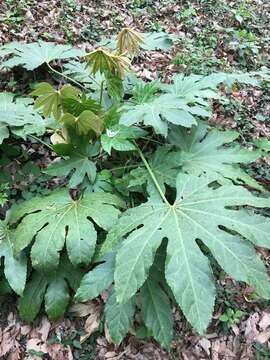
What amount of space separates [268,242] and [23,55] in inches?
105

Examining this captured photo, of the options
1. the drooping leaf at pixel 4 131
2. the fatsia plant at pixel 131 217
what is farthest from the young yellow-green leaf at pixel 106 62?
the drooping leaf at pixel 4 131

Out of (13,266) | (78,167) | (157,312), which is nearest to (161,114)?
(78,167)

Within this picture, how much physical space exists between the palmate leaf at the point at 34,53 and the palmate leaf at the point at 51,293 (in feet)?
6.13

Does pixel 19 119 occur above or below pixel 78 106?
below

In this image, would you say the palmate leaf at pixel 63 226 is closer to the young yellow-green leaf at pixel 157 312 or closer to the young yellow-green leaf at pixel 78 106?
the young yellow-green leaf at pixel 157 312

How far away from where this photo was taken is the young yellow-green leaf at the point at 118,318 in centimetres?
234

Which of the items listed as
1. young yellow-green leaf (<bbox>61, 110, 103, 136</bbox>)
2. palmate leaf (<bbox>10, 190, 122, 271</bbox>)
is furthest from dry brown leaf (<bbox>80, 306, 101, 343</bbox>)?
young yellow-green leaf (<bbox>61, 110, 103, 136</bbox>)

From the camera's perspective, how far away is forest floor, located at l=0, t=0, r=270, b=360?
105 inches

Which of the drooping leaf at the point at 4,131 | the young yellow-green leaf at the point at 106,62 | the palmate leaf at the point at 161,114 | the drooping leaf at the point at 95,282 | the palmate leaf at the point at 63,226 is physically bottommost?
the drooping leaf at the point at 95,282

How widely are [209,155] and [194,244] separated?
41.5 inches

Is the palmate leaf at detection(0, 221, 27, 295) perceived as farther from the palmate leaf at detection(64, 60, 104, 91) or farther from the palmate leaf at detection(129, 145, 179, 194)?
the palmate leaf at detection(64, 60, 104, 91)

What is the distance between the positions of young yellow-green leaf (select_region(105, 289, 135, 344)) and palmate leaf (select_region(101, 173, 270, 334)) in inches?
13.4

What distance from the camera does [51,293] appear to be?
2650 millimetres

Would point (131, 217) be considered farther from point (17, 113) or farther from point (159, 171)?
point (17, 113)
